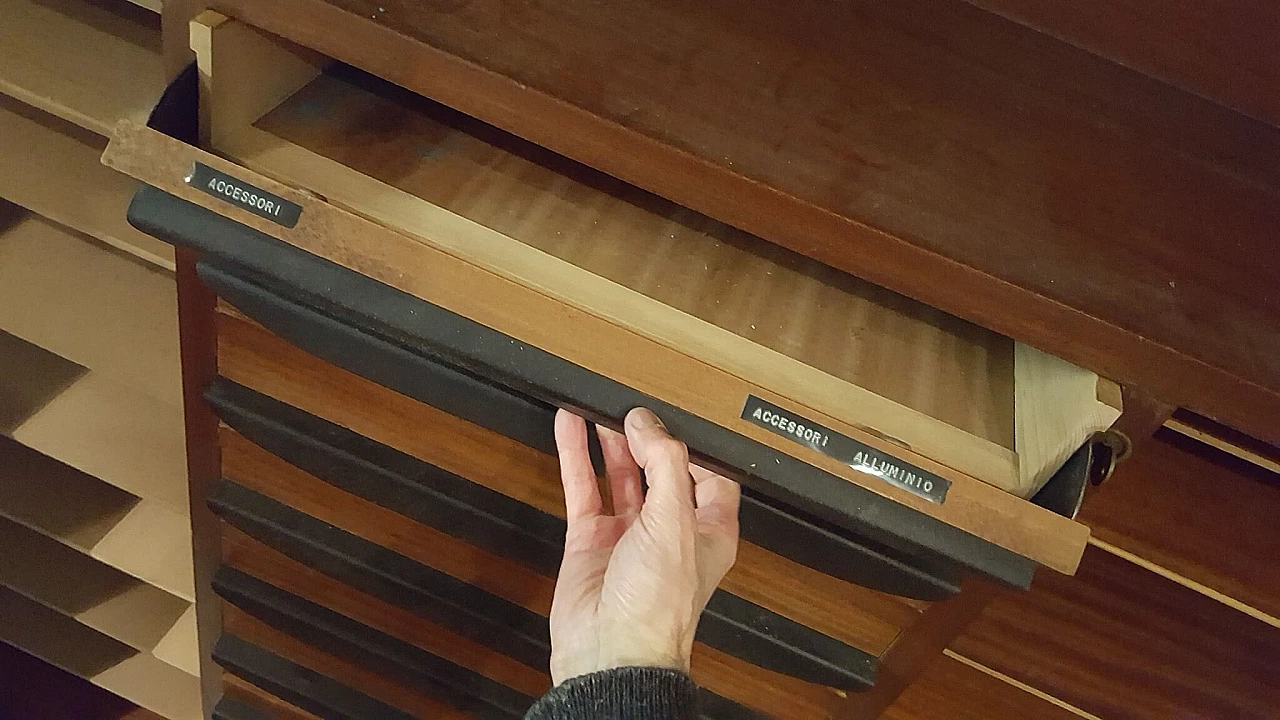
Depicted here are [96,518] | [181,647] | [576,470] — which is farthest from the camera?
[181,647]

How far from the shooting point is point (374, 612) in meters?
0.77

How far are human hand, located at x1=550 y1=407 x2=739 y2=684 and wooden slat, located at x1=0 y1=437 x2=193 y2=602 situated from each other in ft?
1.94

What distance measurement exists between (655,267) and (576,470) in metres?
0.12

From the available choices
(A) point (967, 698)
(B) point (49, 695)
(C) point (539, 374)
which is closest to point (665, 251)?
(C) point (539, 374)

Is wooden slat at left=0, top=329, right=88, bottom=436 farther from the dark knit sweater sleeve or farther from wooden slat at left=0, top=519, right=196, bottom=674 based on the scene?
the dark knit sweater sleeve

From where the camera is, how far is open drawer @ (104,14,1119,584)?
0.42m

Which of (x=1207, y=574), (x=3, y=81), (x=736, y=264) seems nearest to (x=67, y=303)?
(x=3, y=81)

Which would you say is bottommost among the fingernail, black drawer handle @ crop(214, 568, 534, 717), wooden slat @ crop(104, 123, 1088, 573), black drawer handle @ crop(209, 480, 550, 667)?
black drawer handle @ crop(214, 568, 534, 717)

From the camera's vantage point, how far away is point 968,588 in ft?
1.72

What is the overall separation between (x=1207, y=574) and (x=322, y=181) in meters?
0.57

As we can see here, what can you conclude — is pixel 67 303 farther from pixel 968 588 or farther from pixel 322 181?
pixel 968 588

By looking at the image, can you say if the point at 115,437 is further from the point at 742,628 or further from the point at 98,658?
the point at 742,628

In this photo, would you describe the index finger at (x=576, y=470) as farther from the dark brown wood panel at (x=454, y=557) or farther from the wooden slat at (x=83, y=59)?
the wooden slat at (x=83, y=59)

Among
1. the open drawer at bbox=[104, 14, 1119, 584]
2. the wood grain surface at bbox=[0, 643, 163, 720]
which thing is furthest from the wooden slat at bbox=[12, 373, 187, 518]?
the wood grain surface at bbox=[0, 643, 163, 720]
